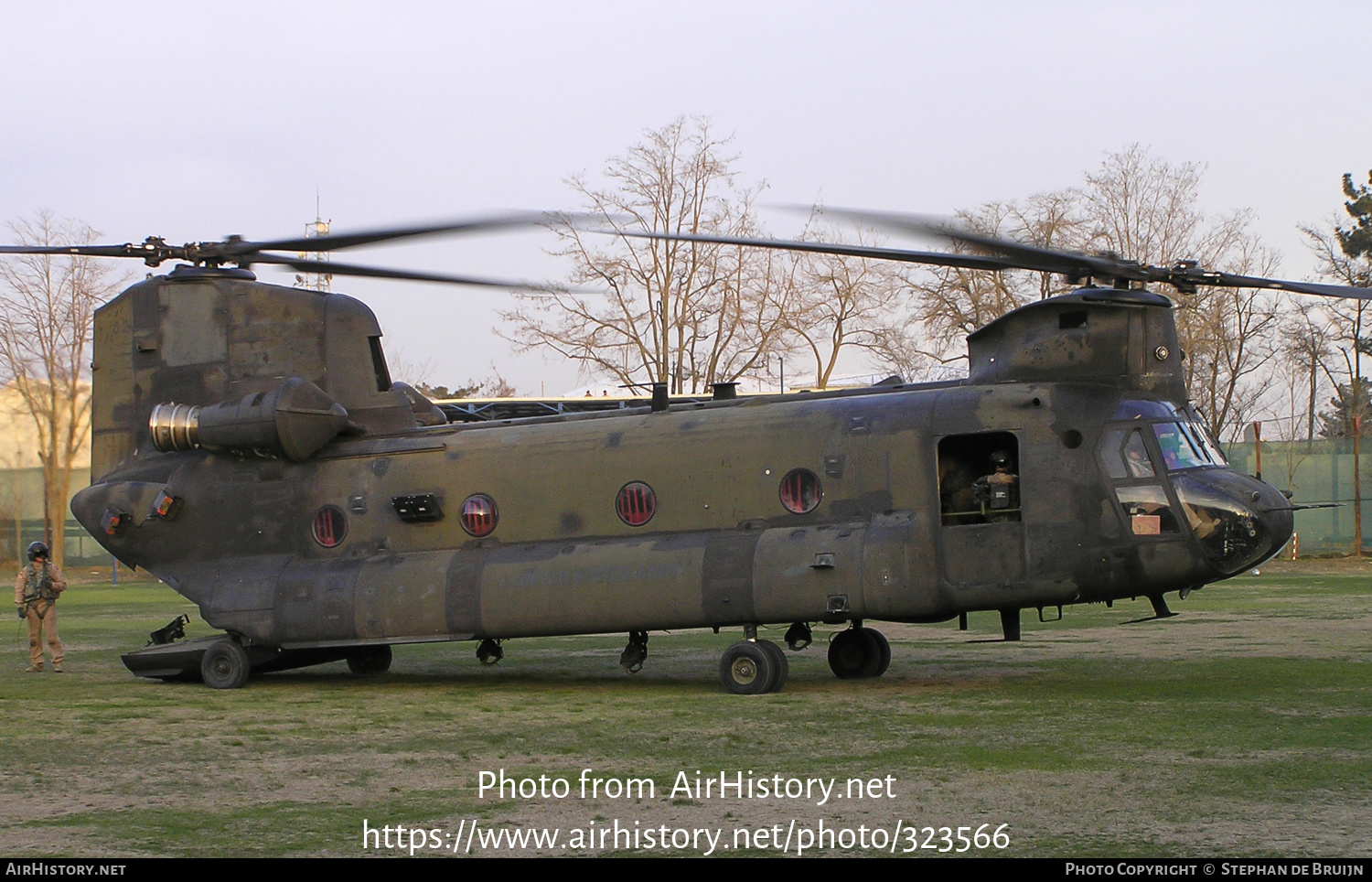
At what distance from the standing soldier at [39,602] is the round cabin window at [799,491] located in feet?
33.5

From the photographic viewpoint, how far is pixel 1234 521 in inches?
525

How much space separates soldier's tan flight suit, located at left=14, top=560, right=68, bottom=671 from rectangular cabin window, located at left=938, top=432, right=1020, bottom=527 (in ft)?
39.2

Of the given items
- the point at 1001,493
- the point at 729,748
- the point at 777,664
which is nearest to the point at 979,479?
the point at 1001,493

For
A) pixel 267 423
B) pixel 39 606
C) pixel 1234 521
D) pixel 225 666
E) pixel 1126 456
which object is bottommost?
pixel 225 666

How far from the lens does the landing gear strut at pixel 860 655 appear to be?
16.1m

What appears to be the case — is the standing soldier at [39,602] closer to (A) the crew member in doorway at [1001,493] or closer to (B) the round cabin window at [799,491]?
(B) the round cabin window at [799,491]

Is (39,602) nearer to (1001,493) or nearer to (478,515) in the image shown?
(478,515)

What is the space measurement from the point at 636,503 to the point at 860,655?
11.0 ft

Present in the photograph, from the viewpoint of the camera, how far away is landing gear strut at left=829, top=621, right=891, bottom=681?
52.7 ft

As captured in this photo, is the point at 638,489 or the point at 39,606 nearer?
the point at 638,489

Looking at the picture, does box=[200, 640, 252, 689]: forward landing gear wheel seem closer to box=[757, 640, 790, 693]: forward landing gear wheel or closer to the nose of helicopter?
box=[757, 640, 790, 693]: forward landing gear wheel

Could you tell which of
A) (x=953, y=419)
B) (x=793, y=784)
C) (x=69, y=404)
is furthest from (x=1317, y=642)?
(x=69, y=404)

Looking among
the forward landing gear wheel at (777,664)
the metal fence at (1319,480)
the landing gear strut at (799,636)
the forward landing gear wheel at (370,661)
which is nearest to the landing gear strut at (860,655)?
the landing gear strut at (799,636)

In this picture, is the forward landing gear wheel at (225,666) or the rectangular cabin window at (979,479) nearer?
the rectangular cabin window at (979,479)
